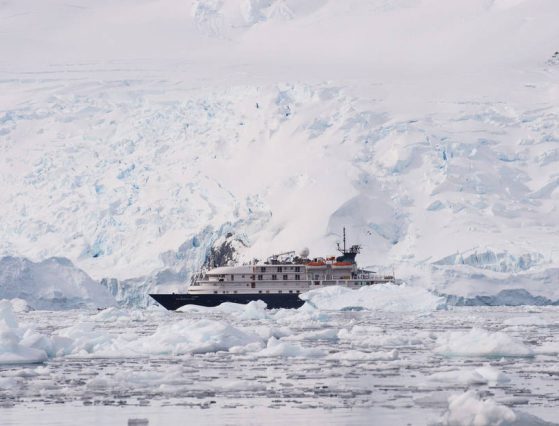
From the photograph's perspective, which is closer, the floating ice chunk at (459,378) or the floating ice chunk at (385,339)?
the floating ice chunk at (459,378)

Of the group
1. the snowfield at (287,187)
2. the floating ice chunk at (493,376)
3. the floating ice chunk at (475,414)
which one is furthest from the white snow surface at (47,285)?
the floating ice chunk at (475,414)

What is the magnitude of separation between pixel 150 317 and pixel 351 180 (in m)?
31.8

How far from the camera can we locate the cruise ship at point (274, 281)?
6825 cm

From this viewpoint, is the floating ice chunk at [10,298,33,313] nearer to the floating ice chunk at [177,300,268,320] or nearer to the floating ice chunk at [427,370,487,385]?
the floating ice chunk at [177,300,268,320]

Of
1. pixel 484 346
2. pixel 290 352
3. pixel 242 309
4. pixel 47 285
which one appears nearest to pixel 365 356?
pixel 290 352

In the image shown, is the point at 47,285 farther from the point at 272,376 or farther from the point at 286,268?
the point at 272,376

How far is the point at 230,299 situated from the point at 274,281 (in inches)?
119

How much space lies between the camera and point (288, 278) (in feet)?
228

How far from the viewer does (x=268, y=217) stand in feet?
272

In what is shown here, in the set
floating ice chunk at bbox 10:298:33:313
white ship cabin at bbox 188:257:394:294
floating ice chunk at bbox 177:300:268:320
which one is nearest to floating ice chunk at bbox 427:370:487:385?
floating ice chunk at bbox 177:300:268:320

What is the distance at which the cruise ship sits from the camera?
2687 inches

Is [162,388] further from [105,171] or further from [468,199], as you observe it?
[105,171]

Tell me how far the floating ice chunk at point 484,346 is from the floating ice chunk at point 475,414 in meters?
10.2

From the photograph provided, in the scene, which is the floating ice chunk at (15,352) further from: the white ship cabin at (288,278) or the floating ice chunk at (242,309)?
the white ship cabin at (288,278)
